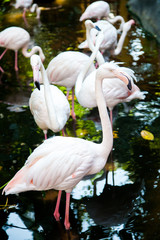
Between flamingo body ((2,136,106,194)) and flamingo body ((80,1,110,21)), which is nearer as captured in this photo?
flamingo body ((2,136,106,194))

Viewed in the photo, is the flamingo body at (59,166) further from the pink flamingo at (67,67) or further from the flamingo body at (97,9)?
the flamingo body at (97,9)

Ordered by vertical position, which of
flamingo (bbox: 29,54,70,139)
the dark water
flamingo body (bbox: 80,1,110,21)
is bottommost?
the dark water

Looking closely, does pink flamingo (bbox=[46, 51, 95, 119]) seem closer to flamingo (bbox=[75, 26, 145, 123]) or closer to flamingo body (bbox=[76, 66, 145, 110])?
flamingo (bbox=[75, 26, 145, 123])

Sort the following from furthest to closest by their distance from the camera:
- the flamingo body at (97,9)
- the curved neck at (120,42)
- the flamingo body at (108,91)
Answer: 1. the flamingo body at (97,9)
2. the curved neck at (120,42)
3. the flamingo body at (108,91)

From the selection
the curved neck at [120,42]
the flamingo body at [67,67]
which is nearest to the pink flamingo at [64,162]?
the flamingo body at [67,67]

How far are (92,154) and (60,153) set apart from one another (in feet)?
1.04

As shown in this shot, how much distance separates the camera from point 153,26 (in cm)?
1009

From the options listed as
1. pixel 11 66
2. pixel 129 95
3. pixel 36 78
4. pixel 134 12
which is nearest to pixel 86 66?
pixel 129 95

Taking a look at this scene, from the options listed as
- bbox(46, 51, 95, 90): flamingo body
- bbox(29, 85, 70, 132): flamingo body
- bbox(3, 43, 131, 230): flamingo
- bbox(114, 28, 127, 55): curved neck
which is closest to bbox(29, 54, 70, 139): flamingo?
bbox(29, 85, 70, 132): flamingo body

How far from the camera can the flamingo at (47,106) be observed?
4.45 meters

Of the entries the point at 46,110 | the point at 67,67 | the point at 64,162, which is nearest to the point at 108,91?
the point at 46,110

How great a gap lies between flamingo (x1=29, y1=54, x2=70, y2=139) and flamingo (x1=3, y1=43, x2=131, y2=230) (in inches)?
37.6

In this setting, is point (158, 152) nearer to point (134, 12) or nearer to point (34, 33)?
point (34, 33)

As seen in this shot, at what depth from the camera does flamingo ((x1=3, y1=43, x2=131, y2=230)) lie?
3.42m
